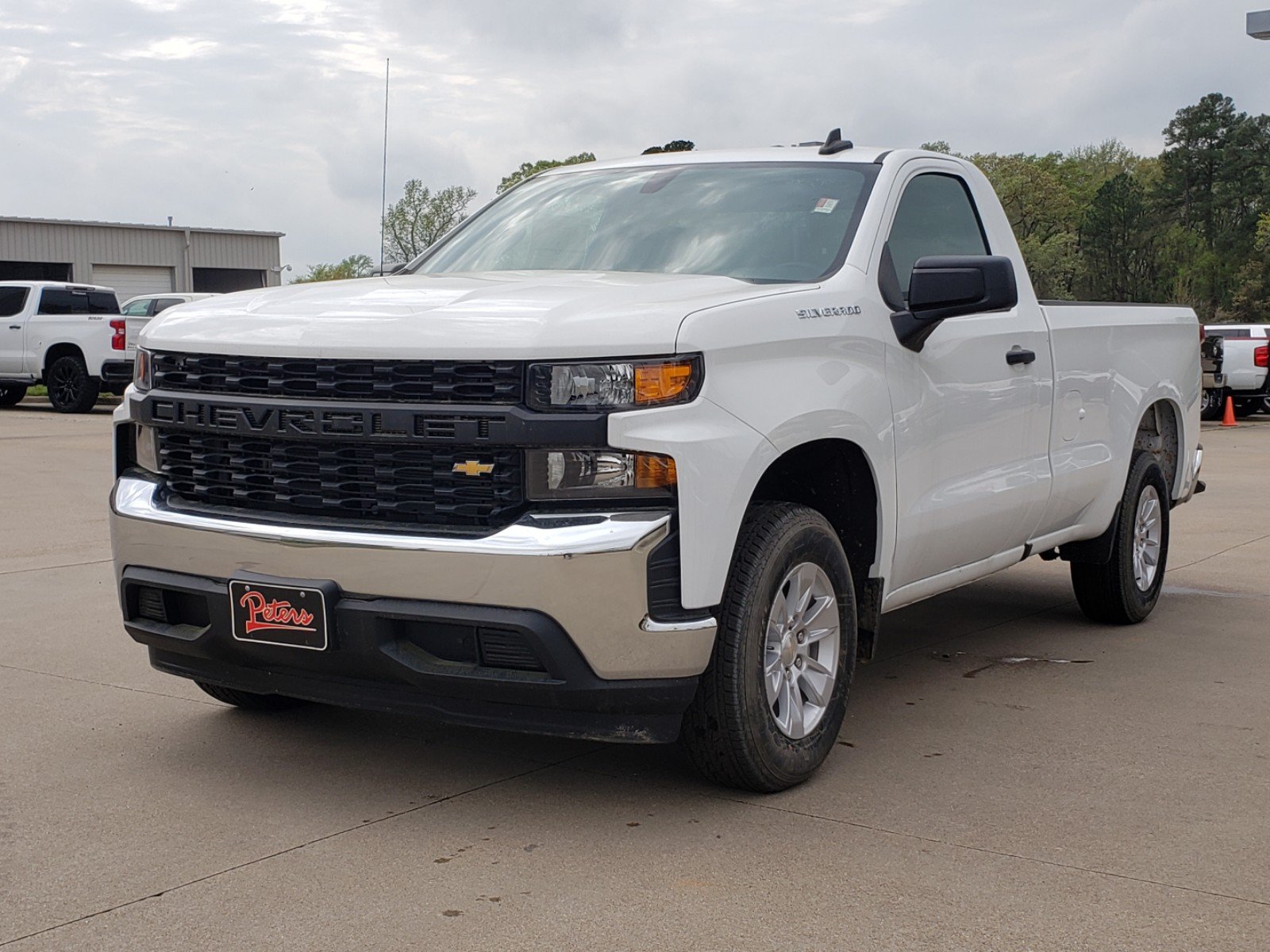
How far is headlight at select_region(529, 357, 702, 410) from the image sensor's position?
378cm

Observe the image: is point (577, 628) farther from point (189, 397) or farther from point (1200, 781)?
point (1200, 781)

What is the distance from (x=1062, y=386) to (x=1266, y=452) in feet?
44.2

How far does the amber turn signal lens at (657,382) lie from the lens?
379cm

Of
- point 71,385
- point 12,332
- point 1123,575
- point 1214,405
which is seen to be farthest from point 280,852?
point 1214,405

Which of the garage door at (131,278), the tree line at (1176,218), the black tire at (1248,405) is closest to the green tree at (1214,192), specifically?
the tree line at (1176,218)

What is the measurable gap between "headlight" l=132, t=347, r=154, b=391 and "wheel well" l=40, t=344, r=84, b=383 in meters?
19.6

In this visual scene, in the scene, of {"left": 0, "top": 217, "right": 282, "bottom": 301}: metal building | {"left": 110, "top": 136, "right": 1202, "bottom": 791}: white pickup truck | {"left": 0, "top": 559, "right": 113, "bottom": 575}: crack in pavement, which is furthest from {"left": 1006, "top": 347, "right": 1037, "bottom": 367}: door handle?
{"left": 0, "top": 217, "right": 282, "bottom": 301}: metal building

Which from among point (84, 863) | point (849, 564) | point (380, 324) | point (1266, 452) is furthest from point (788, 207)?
point (1266, 452)

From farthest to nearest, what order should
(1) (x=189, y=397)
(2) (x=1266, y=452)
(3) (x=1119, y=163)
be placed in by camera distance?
(3) (x=1119, y=163) < (2) (x=1266, y=452) < (1) (x=189, y=397)

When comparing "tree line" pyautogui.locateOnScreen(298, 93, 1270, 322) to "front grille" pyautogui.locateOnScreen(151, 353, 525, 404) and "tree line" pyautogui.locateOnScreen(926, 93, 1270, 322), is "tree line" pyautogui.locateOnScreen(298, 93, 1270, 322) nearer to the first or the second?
"tree line" pyautogui.locateOnScreen(926, 93, 1270, 322)

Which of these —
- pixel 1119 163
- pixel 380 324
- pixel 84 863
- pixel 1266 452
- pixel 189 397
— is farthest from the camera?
pixel 1119 163

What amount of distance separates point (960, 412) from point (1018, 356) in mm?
532

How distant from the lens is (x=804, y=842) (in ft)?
12.8

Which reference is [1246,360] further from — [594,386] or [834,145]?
[594,386]
